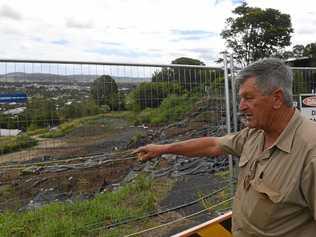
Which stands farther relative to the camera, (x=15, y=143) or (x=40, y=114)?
(x=40, y=114)

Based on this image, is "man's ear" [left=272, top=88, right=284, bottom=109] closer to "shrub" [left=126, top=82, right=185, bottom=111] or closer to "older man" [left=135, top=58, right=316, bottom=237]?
"older man" [left=135, top=58, right=316, bottom=237]

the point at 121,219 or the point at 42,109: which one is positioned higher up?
the point at 42,109

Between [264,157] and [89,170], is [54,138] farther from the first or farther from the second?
[264,157]

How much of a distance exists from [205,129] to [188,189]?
84cm

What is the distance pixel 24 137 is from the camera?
448 centimetres

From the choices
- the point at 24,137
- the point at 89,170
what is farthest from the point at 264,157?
the point at 89,170

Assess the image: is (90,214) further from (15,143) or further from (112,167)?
(15,143)

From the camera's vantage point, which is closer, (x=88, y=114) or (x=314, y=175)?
(x=314, y=175)

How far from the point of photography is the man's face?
2.42m

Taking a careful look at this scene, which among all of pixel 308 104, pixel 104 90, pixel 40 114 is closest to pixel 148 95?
pixel 104 90

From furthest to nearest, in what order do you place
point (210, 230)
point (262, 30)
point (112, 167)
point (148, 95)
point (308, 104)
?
1. point (262, 30)
2. point (308, 104)
3. point (112, 167)
4. point (148, 95)
5. point (210, 230)

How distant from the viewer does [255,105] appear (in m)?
2.44

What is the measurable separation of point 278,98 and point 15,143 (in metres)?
2.84

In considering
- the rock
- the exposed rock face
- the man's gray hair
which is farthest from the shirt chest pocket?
the rock
